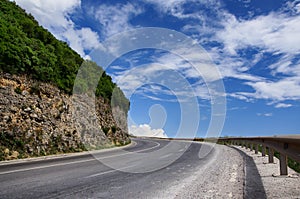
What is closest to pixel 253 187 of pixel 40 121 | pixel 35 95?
pixel 40 121

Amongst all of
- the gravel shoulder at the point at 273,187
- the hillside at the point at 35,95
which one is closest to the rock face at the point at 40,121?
the hillside at the point at 35,95

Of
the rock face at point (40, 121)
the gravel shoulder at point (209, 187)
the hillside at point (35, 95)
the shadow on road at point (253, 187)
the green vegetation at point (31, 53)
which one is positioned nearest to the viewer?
the shadow on road at point (253, 187)

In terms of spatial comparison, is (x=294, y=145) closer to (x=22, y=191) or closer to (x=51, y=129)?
(x=22, y=191)

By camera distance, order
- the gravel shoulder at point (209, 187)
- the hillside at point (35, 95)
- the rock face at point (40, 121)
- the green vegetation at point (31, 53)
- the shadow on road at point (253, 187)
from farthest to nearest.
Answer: the green vegetation at point (31, 53) → the hillside at point (35, 95) → the rock face at point (40, 121) → the gravel shoulder at point (209, 187) → the shadow on road at point (253, 187)

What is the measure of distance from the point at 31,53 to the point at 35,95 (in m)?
2.78

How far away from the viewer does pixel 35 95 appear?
17.4m

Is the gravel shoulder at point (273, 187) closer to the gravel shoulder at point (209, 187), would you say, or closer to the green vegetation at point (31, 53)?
the gravel shoulder at point (209, 187)

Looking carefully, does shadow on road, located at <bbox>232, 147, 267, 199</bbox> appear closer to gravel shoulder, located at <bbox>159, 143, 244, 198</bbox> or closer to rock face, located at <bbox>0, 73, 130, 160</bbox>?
gravel shoulder, located at <bbox>159, 143, 244, 198</bbox>

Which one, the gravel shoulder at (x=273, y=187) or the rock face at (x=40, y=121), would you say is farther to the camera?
the rock face at (x=40, y=121)

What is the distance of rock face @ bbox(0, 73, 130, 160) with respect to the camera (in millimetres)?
14438

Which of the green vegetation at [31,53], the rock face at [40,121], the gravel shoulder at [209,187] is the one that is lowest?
the gravel shoulder at [209,187]

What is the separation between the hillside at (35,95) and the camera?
48.7ft

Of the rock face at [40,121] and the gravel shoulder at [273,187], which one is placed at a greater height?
the rock face at [40,121]

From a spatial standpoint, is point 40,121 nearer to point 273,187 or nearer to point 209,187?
point 209,187
